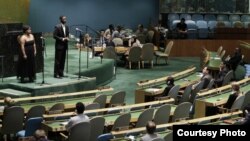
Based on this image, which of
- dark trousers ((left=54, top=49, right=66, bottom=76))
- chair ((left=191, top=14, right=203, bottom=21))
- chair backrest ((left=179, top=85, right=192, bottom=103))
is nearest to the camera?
chair backrest ((left=179, top=85, right=192, bottom=103))

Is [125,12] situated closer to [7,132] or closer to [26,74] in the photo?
[26,74]

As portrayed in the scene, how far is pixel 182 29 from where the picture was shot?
78.3 feet

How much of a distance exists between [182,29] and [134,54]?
4.51 meters

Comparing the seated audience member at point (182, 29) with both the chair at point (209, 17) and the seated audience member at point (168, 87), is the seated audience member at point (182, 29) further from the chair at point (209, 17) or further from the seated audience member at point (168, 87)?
the seated audience member at point (168, 87)

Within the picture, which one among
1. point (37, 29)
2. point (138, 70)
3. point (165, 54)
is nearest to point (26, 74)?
point (138, 70)

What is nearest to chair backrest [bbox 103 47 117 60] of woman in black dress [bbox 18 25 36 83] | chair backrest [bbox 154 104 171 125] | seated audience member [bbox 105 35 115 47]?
seated audience member [bbox 105 35 115 47]

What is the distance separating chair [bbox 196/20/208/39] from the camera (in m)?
24.1

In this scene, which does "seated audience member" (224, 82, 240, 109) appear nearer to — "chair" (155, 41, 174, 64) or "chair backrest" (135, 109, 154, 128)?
"chair backrest" (135, 109, 154, 128)

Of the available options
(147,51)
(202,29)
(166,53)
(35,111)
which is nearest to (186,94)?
(35,111)

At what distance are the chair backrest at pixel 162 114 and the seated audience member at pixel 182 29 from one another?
12.8 metres

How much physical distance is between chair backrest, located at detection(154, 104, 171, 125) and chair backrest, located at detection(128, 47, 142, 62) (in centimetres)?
889

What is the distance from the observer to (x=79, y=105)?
9789 millimetres

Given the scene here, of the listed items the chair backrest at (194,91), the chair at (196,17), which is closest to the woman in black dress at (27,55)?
the chair backrest at (194,91)

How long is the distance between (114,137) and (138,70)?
10956mm
